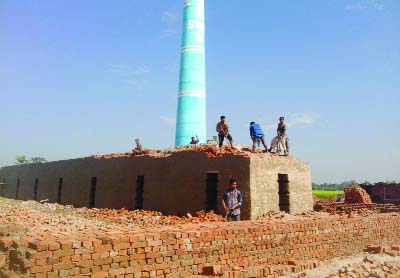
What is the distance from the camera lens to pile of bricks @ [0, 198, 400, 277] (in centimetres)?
432

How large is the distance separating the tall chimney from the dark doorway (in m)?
8.85

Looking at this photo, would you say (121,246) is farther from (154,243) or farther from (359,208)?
(359,208)

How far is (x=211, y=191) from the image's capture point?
11648 millimetres

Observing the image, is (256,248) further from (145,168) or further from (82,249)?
(145,168)

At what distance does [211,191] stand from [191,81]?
1042 cm

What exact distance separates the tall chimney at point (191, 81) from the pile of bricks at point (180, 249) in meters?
12.6

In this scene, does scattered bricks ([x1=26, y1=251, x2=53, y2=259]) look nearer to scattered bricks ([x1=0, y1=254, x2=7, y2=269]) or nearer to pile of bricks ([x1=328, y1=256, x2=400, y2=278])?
scattered bricks ([x1=0, y1=254, x2=7, y2=269])

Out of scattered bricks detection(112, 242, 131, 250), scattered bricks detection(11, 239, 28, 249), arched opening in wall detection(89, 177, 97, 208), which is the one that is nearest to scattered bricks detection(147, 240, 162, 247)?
scattered bricks detection(112, 242, 131, 250)

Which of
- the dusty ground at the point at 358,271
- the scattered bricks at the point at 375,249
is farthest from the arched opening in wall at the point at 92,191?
the dusty ground at the point at 358,271

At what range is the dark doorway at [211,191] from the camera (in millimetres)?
11516

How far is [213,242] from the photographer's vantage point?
6.07 meters

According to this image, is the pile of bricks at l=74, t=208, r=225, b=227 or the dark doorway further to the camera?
the dark doorway

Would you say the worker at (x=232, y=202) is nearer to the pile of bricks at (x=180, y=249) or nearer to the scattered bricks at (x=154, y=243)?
the pile of bricks at (x=180, y=249)

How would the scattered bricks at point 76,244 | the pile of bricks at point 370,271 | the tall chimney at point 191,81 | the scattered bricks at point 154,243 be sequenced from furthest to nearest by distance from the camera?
1. the tall chimney at point 191,81
2. the pile of bricks at point 370,271
3. the scattered bricks at point 154,243
4. the scattered bricks at point 76,244
